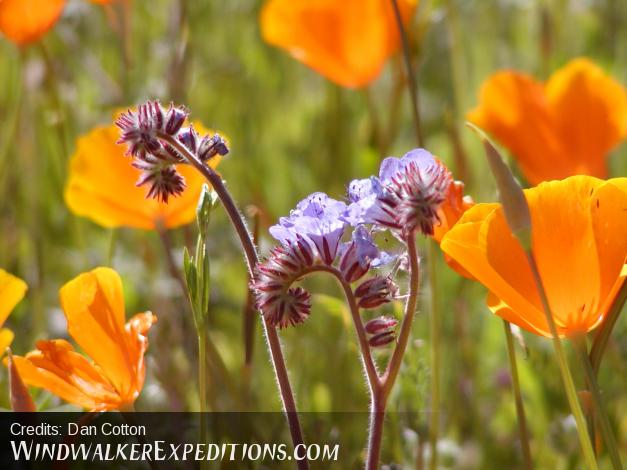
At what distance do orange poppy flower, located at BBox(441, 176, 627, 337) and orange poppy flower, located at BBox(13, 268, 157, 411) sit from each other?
0.27m

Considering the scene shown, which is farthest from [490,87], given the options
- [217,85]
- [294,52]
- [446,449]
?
[217,85]

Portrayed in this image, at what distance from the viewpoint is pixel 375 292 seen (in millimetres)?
722

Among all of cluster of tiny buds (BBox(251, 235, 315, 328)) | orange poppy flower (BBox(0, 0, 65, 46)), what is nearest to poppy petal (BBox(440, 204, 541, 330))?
cluster of tiny buds (BBox(251, 235, 315, 328))

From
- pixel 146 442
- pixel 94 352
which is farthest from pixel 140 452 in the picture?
pixel 94 352

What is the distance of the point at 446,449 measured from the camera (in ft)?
3.79

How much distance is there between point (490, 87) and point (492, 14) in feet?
4.17

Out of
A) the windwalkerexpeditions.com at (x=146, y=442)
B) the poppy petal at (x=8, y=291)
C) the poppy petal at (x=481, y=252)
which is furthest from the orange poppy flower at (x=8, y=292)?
the poppy petal at (x=481, y=252)

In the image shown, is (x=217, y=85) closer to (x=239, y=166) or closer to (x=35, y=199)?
(x=239, y=166)

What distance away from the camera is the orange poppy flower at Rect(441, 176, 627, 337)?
30.5 inches

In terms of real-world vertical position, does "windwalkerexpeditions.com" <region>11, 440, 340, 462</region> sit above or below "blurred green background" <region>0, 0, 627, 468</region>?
below

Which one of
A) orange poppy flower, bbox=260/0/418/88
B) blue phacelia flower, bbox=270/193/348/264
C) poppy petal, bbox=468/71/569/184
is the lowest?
blue phacelia flower, bbox=270/193/348/264

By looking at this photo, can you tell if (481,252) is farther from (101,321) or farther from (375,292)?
(101,321)

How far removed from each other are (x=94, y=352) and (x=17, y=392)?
0.09 meters

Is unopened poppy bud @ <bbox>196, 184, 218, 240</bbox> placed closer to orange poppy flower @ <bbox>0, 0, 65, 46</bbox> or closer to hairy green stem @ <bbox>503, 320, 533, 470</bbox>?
hairy green stem @ <bbox>503, 320, 533, 470</bbox>
